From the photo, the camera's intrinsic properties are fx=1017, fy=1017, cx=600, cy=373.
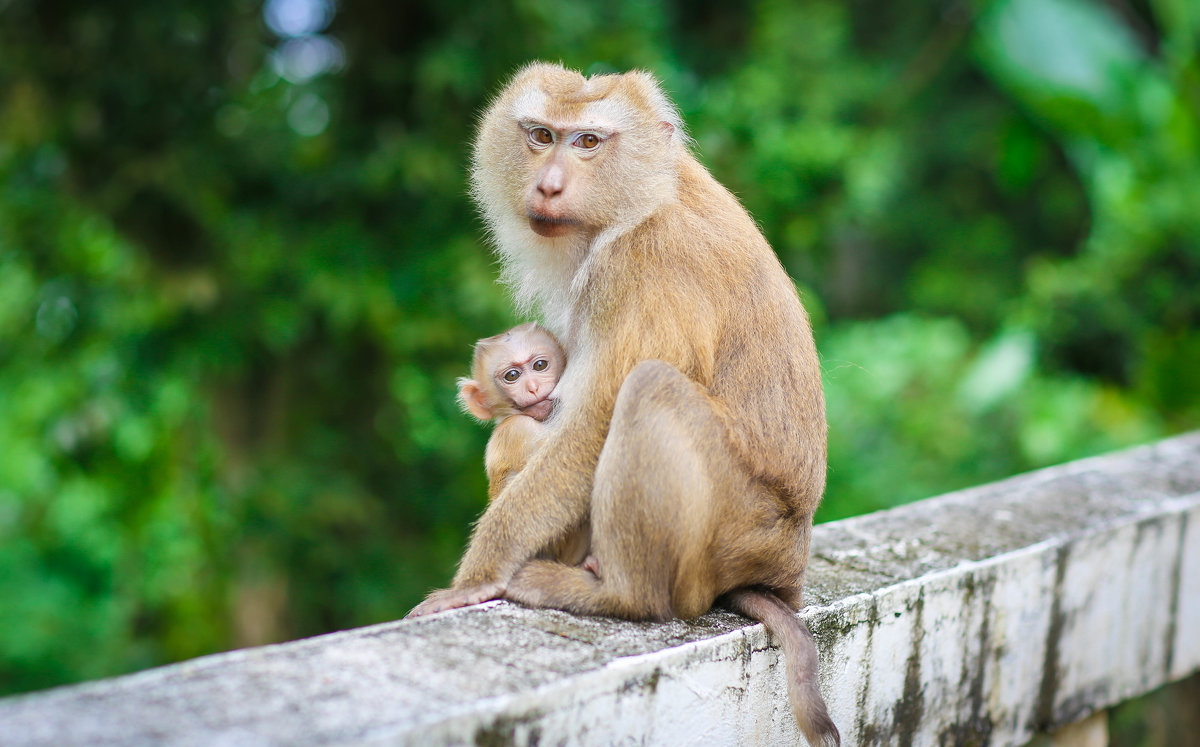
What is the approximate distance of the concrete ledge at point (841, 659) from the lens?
163cm

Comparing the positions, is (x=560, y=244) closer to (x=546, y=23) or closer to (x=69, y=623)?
(x=546, y=23)

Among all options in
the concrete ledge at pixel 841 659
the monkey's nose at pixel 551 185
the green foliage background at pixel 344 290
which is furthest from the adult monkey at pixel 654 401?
the green foliage background at pixel 344 290

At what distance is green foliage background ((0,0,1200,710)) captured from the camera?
4617 millimetres

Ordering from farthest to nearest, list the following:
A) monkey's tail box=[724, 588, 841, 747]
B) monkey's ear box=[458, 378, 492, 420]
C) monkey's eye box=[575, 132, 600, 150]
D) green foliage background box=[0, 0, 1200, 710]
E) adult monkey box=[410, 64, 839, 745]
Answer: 1. green foliage background box=[0, 0, 1200, 710]
2. monkey's ear box=[458, 378, 492, 420]
3. monkey's eye box=[575, 132, 600, 150]
4. adult monkey box=[410, 64, 839, 745]
5. monkey's tail box=[724, 588, 841, 747]

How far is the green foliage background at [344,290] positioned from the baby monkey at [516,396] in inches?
60.4

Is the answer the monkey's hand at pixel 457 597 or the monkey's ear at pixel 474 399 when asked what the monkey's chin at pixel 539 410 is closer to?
the monkey's ear at pixel 474 399

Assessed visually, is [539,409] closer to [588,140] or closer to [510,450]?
[510,450]

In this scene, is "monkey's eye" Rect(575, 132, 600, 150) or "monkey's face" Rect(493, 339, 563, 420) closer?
"monkey's eye" Rect(575, 132, 600, 150)

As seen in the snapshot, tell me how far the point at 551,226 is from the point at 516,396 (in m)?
0.54

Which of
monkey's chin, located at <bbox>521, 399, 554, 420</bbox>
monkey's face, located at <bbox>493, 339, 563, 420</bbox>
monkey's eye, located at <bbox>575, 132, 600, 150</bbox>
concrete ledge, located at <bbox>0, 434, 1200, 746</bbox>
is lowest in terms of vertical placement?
concrete ledge, located at <bbox>0, 434, 1200, 746</bbox>

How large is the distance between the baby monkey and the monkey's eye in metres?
0.54

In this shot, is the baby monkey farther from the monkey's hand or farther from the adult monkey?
the monkey's hand

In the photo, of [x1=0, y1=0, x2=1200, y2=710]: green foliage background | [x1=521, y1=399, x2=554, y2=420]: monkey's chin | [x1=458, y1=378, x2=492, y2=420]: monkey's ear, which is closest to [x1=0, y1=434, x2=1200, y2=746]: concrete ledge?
[x1=521, y1=399, x2=554, y2=420]: monkey's chin

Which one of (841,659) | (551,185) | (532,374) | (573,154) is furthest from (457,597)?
(573,154)
